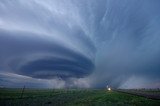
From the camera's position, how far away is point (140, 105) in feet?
90.4

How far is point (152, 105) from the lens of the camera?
26.3m

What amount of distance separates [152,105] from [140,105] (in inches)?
78.3
